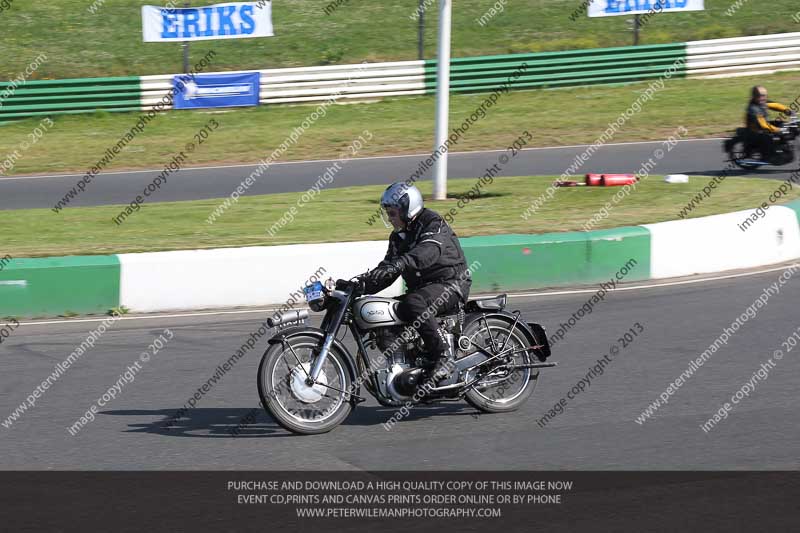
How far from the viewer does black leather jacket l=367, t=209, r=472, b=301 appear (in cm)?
755

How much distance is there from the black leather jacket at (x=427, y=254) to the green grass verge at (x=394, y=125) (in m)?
15.2

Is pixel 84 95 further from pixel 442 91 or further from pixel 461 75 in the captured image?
pixel 442 91

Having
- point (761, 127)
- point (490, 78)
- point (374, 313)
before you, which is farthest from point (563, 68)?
point (374, 313)

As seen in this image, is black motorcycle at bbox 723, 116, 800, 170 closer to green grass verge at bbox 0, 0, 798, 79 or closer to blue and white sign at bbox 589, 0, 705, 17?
blue and white sign at bbox 589, 0, 705, 17

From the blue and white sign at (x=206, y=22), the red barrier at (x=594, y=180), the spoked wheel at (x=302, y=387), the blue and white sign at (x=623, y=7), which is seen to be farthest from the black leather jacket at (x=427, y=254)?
the blue and white sign at (x=623, y=7)

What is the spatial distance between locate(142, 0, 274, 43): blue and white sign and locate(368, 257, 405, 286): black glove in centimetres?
2072

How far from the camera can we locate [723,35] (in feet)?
105

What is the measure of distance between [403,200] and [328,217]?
720 cm

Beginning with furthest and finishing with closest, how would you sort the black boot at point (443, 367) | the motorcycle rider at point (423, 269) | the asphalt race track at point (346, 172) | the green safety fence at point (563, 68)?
the green safety fence at point (563, 68), the asphalt race track at point (346, 172), the black boot at point (443, 367), the motorcycle rider at point (423, 269)

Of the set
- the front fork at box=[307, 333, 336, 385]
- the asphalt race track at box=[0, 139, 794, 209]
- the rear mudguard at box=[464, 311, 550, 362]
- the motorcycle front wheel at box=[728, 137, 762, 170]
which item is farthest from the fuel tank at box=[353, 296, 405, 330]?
the motorcycle front wheel at box=[728, 137, 762, 170]

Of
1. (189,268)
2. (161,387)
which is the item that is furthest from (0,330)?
(161,387)

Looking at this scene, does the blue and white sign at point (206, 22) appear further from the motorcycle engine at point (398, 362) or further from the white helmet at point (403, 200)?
the motorcycle engine at point (398, 362)

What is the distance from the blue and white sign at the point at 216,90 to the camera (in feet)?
86.6

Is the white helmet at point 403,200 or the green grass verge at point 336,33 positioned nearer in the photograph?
the white helmet at point 403,200
